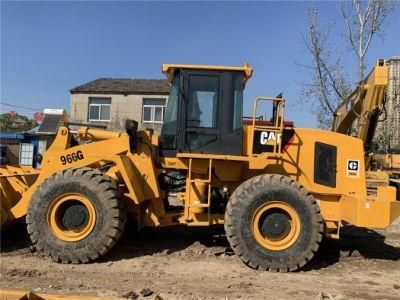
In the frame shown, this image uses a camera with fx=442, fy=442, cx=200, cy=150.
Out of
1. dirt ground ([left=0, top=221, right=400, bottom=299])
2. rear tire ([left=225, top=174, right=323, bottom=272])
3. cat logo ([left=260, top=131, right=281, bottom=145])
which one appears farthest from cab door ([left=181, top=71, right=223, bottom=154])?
dirt ground ([left=0, top=221, right=400, bottom=299])

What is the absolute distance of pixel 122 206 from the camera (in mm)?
6543

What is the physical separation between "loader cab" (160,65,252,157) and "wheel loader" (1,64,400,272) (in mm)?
16

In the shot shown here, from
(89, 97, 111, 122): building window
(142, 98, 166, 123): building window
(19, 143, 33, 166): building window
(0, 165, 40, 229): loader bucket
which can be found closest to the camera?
(0, 165, 40, 229): loader bucket

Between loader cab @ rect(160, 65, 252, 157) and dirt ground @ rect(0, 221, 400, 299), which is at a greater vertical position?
loader cab @ rect(160, 65, 252, 157)

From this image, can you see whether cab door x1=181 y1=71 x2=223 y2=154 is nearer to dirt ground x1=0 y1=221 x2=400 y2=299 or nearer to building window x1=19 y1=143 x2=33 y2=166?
dirt ground x1=0 y1=221 x2=400 y2=299

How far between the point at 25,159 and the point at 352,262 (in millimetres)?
21635

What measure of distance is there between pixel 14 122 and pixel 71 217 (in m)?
56.0

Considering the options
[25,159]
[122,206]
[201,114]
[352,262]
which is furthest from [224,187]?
[25,159]

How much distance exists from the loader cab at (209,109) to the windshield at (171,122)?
0.02m

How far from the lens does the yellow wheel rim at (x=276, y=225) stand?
21.1 feet

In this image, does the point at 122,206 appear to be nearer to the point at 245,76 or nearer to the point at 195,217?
the point at 195,217

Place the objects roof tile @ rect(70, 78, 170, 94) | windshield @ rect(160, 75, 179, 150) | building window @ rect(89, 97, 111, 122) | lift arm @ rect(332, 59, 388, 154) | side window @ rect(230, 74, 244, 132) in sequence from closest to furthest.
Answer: side window @ rect(230, 74, 244, 132), windshield @ rect(160, 75, 179, 150), lift arm @ rect(332, 59, 388, 154), roof tile @ rect(70, 78, 170, 94), building window @ rect(89, 97, 111, 122)

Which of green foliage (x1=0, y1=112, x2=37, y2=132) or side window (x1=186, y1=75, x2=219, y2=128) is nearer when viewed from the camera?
side window (x1=186, y1=75, x2=219, y2=128)

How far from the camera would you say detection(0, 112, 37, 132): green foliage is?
178ft
